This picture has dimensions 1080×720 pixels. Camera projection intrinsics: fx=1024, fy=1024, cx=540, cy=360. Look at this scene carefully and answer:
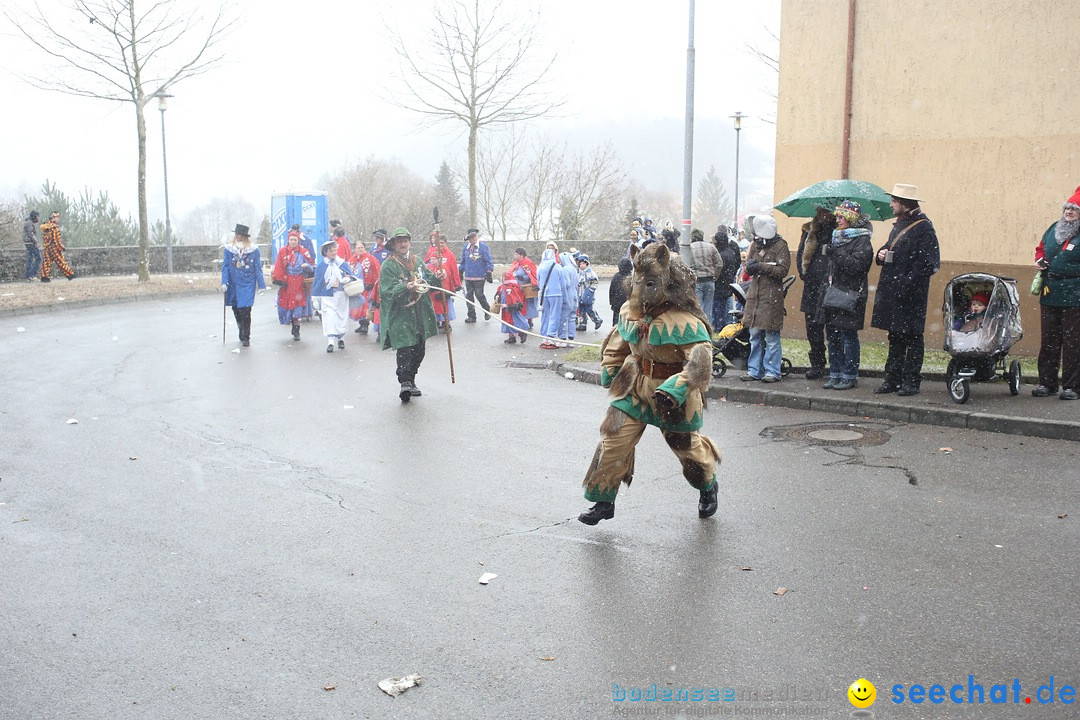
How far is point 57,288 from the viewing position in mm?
25828

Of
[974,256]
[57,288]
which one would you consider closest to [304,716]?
[974,256]

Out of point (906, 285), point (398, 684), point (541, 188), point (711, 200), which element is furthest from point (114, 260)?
point (711, 200)

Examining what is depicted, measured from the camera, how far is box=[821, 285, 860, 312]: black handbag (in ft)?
33.8

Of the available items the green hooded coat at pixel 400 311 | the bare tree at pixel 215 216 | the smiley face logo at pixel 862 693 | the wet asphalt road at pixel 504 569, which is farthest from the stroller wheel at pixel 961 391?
the bare tree at pixel 215 216

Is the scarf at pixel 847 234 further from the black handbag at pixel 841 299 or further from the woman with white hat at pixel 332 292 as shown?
the woman with white hat at pixel 332 292

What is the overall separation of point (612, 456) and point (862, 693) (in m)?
2.40

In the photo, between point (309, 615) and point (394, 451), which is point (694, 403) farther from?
point (394, 451)

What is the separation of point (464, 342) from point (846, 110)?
6.86 meters

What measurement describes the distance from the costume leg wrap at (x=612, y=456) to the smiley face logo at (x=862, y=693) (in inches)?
90.0

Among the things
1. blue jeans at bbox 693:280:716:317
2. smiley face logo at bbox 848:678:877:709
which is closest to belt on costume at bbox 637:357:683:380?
smiley face logo at bbox 848:678:877:709

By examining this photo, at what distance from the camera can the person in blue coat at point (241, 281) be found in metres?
16.2

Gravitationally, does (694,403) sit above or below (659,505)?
above

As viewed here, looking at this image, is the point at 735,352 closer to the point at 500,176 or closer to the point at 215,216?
the point at 500,176

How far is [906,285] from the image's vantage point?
9812 millimetres
